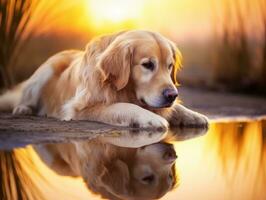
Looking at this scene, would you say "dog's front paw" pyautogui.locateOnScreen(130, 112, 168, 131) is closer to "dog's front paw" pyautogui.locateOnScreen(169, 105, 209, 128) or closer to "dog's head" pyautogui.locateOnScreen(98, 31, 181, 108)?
"dog's head" pyautogui.locateOnScreen(98, 31, 181, 108)

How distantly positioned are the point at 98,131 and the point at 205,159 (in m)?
0.65

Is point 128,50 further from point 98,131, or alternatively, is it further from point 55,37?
point 55,37

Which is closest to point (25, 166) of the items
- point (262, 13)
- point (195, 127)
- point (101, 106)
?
point (101, 106)

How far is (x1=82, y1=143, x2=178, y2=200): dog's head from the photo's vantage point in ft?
6.38

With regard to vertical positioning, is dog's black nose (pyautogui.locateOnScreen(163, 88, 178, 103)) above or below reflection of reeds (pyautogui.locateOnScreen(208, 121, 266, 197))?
above

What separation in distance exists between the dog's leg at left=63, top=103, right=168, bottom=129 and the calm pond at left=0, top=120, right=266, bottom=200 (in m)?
0.10

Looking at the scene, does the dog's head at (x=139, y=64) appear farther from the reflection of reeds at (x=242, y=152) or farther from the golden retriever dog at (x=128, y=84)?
the reflection of reeds at (x=242, y=152)

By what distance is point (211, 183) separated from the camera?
2160 mm

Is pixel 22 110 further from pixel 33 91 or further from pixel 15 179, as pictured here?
pixel 15 179

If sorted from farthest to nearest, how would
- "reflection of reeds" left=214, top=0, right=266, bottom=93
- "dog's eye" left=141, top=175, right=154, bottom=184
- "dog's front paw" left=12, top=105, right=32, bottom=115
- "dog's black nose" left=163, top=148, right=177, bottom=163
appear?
"reflection of reeds" left=214, top=0, right=266, bottom=93, "dog's front paw" left=12, top=105, right=32, bottom=115, "dog's black nose" left=163, top=148, right=177, bottom=163, "dog's eye" left=141, top=175, right=154, bottom=184

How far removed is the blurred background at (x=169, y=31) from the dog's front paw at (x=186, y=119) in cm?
107

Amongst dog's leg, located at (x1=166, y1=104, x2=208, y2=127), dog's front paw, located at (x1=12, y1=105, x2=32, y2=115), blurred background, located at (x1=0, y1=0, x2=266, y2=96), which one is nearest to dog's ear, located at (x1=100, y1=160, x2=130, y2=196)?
dog's leg, located at (x1=166, y1=104, x2=208, y2=127)

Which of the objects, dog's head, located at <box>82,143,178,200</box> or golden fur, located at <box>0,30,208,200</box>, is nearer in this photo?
dog's head, located at <box>82,143,178,200</box>

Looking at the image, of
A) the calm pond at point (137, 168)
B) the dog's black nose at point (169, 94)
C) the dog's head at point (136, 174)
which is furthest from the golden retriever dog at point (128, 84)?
the dog's head at point (136, 174)
